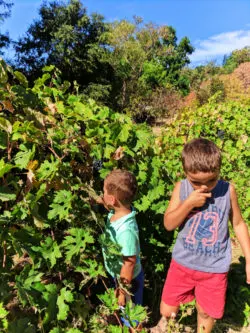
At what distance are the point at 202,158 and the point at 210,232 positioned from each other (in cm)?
44

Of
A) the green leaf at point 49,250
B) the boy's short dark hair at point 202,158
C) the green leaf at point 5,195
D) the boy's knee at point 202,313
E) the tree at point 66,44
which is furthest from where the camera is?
the tree at point 66,44

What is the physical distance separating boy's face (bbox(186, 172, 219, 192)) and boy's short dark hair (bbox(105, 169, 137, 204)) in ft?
1.01

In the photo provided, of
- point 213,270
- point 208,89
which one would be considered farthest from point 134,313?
point 208,89

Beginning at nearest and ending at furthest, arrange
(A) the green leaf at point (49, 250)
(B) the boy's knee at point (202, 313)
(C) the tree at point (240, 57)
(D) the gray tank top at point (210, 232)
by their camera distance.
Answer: (A) the green leaf at point (49, 250), (D) the gray tank top at point (210, 232), (B) the boy's knee at point (202, 313), (C) the tree at point (240, 57)

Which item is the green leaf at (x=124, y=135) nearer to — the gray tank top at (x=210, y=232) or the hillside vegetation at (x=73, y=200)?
the hillside vegetation at (x=73, y=200)

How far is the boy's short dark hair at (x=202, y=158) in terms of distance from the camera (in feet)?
6.18

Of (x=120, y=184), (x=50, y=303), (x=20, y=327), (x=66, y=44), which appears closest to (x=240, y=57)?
(x=66, y=44)

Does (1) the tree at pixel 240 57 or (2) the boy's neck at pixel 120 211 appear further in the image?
(1) the tree at pixel 240 57

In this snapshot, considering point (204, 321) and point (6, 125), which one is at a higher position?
point (6, 125)

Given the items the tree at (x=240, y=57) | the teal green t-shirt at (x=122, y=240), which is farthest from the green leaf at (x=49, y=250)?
the tree at (x=240, y=57)

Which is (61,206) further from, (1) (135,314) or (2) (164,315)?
(2) (164,315)

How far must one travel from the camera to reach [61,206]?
6.02ft

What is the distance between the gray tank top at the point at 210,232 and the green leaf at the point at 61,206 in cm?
64

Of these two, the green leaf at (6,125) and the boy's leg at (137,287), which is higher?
the green leaf at (6,125)
